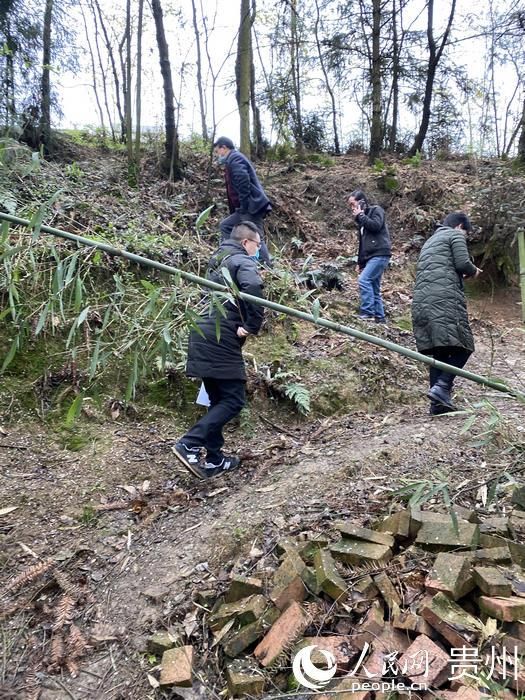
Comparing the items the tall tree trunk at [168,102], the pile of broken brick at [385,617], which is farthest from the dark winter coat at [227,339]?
the tall tree trunk at [168,102]

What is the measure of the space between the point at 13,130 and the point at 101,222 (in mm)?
2798

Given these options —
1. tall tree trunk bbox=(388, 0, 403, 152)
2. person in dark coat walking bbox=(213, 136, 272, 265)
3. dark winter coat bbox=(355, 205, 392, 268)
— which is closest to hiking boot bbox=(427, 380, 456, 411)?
dark winter coat bbox=(355, 205, 392, 268)

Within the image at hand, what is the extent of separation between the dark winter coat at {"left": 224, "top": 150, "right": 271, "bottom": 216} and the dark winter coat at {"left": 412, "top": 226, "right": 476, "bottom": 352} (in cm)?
247

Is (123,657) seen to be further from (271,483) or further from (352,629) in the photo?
(271,483)

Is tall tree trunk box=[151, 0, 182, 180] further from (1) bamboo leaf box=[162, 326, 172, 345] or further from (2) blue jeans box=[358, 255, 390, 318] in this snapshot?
(1) bamboo leaf box=[162, 326, 172, 345]

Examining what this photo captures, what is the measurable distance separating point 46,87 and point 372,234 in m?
7.12

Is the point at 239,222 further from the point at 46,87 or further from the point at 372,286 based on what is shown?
the point at 46,87

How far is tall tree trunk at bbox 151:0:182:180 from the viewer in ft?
30.9

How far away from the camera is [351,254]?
9305 millimetres

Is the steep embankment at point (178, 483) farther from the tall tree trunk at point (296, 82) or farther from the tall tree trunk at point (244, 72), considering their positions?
the tall tree trunk at point (296, 82)

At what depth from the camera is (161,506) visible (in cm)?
390

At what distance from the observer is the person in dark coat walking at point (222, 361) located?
12.9 ft

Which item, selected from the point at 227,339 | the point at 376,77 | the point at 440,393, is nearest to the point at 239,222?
→ the point at 227,339

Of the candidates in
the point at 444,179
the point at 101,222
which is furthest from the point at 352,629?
the point at 444,179
